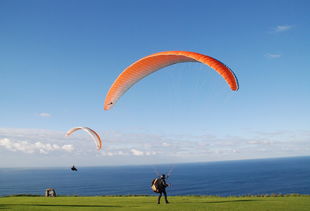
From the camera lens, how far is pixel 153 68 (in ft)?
46.4

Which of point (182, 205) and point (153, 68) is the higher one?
point (153, 68)

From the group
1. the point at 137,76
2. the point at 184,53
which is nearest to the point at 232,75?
the point at 184,53

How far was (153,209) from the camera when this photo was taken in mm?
12555

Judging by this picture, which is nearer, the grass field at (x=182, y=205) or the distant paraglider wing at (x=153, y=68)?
the distant paraglider wing at (x=153, y=68)

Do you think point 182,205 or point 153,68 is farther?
point 153,68

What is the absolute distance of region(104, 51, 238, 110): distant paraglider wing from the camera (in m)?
11.4

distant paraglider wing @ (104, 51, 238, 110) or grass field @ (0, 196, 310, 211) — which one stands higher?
distant paraglider wing @ (104, 51, 238, 110)

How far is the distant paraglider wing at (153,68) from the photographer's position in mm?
11370

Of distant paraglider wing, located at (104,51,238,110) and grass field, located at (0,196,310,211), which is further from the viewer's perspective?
grass field, located at (0,196,310,211)

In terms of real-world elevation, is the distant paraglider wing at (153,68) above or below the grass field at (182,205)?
above

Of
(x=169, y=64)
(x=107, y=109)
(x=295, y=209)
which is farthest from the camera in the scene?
(x=107, y=109)

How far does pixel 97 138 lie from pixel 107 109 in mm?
10013

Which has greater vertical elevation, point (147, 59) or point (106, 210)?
point (147, 59)

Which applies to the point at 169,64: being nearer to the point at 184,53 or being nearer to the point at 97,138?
the point at 184,53
